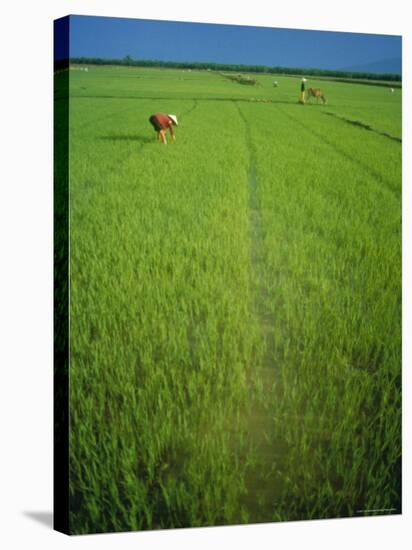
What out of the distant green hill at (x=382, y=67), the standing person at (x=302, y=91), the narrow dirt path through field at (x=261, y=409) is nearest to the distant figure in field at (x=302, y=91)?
the standing person at (x=302, y=91)

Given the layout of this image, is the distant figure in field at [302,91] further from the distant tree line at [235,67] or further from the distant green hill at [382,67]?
the distant green hill at [382,67]

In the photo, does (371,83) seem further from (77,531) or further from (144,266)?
(77,531)

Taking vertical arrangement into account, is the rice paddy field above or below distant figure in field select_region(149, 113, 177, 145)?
below

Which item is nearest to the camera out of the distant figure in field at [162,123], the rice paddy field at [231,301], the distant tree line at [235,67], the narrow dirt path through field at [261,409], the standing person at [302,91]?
the rice paddy field at [231,301]

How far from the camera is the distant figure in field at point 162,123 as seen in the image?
7.26 m

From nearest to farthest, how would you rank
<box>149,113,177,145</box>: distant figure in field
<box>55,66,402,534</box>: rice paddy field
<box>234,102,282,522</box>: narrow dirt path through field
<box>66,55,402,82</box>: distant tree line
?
<box>55,66,402,534</box>: rice paddy field
<box>66,55,402,82</box>: distant tree line
<box>234,102,282,522</box>: narrow dirt path through field
<box>149,113,177,145</box>: distant figure in field

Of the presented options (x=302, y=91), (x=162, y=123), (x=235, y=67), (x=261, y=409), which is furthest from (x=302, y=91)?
(x=261, y=409)

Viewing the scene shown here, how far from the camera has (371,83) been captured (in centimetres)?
780

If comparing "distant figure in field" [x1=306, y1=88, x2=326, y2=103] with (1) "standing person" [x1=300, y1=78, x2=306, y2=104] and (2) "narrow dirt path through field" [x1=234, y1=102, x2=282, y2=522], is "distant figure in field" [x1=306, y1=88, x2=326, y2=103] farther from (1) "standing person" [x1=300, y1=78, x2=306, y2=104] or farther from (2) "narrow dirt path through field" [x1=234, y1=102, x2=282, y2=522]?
(2) "narrow dirt path through field" [x1=234, y1=102, x2=282, y2=522]

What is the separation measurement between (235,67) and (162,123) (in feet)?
Result: 1.88

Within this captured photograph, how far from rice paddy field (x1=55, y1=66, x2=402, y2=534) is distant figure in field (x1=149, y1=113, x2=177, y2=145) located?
0.05 metres

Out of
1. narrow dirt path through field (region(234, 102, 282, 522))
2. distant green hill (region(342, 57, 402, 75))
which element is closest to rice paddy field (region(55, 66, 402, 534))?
narrow dirt path through field (region(234, 102, 282, 522))

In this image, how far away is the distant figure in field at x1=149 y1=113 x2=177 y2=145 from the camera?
23.8 feet

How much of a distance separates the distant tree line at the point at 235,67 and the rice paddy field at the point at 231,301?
0.06 metres
